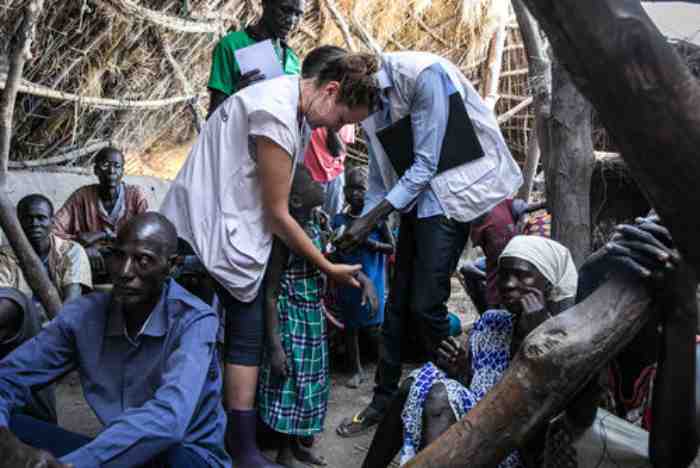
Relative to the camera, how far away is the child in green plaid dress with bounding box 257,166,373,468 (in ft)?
8.93

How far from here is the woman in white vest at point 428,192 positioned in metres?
2.98

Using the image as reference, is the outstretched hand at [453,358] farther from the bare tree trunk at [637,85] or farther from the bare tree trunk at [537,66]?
the bare tree trunk at [537,66]

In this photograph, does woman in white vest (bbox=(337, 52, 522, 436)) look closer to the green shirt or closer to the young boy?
the green shirt

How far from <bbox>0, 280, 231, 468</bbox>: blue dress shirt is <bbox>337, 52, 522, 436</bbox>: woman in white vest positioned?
40.8 inches

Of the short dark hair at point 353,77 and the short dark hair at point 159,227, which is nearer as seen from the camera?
the short dark hair at point 159,227

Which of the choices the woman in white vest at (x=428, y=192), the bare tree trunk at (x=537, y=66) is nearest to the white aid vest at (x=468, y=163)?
the woman in white vest at (x=428, y=192)

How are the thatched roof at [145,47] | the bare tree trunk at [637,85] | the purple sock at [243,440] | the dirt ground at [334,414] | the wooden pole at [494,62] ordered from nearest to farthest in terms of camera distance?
the bare tree trunk at [637,85] → the purple sock at [243,440] → the dirt ground at [334,414] → the thatched roof at [145,47] → the wooden pole at [494,62]

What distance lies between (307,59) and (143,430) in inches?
70.9

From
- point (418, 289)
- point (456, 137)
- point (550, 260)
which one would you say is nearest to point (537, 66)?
point (456, 137)

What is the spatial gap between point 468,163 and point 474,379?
1.11 metres

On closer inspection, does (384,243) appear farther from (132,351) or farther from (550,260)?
(132,351)

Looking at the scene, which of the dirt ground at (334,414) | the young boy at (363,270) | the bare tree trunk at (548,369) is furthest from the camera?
the young boy at (363,270)

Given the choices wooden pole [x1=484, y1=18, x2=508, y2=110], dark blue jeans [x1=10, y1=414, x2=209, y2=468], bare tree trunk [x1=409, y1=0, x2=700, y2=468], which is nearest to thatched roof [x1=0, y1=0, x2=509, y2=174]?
wooden pole [x1=484, y1=18, x2=508, y2=110]

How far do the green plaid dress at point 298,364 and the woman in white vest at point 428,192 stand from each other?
10.6 inches
